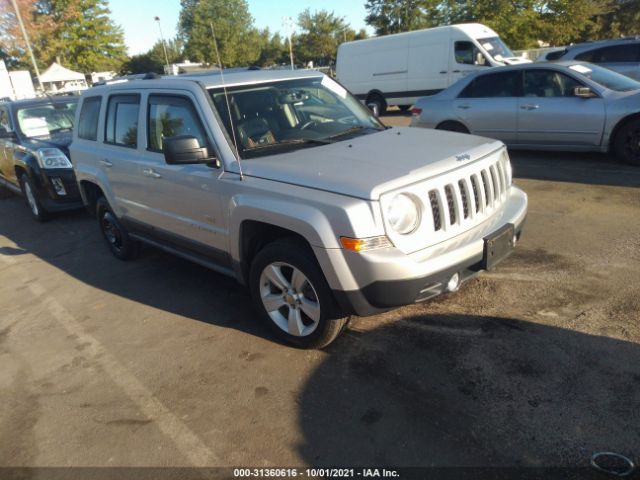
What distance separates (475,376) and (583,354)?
0.72 m

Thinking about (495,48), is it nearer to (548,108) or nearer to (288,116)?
(548,108)

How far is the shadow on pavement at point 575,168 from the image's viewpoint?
6598 millimetres

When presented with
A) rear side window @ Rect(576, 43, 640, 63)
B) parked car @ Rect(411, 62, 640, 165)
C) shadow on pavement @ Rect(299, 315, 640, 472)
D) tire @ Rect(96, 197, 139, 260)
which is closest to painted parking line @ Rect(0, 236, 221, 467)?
shadow on pavement @ Rect(299, 315, 640, 472)

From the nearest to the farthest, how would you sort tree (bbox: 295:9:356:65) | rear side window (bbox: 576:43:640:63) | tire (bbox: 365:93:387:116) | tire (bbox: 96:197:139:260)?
tire (bbox: 96:197:139:260), rear side window (bbox: 576:43:640:63), tire (bbox: 365:93:387:116), tree (bbox: 295:9:356:65)

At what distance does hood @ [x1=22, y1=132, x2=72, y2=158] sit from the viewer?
7.79 meters

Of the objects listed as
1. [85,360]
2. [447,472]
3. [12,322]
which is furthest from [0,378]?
[447,472]

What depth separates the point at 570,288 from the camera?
3973 mm

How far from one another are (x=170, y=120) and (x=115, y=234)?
218 cm

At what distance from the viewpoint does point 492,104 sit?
8.07m

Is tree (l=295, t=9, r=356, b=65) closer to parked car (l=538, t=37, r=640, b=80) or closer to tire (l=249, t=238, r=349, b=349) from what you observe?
parked car (l=538, t=37, r=640, b=80)

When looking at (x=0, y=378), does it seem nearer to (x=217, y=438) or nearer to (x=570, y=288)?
(x=217, y=438)

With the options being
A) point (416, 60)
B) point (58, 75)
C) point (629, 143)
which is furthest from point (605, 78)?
point (58, 75)

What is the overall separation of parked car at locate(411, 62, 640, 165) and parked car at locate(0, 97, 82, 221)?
591cm

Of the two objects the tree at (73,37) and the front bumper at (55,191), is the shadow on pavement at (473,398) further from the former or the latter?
the tree at (73,37)
